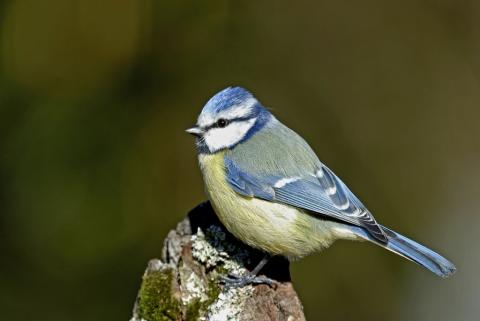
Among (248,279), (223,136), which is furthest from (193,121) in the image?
A: (248,279)

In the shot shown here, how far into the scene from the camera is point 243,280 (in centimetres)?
264

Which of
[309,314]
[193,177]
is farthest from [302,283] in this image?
[193,177]

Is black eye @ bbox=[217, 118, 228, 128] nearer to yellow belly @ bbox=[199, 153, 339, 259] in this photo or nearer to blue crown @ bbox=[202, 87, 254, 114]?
blue crown @ bbox=[202, 87, 254, 114]

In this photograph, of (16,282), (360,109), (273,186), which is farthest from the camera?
(360,109)

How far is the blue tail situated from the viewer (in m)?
2.74

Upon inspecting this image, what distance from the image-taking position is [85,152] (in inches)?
153

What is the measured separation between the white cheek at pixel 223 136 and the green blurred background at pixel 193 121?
3.55 feet

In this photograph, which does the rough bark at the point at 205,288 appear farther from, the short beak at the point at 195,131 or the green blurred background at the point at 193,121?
the green blurred background at the point at 193,121

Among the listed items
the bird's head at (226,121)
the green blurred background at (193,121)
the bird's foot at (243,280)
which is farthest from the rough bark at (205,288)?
the green blurred background at (193,121)

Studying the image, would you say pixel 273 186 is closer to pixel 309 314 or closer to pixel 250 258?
pixel 250 258

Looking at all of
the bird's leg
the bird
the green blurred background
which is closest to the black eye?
the bird

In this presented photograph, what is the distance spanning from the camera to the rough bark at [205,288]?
253cm

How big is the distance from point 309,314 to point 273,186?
145 cm

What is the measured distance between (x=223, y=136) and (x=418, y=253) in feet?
3.00
